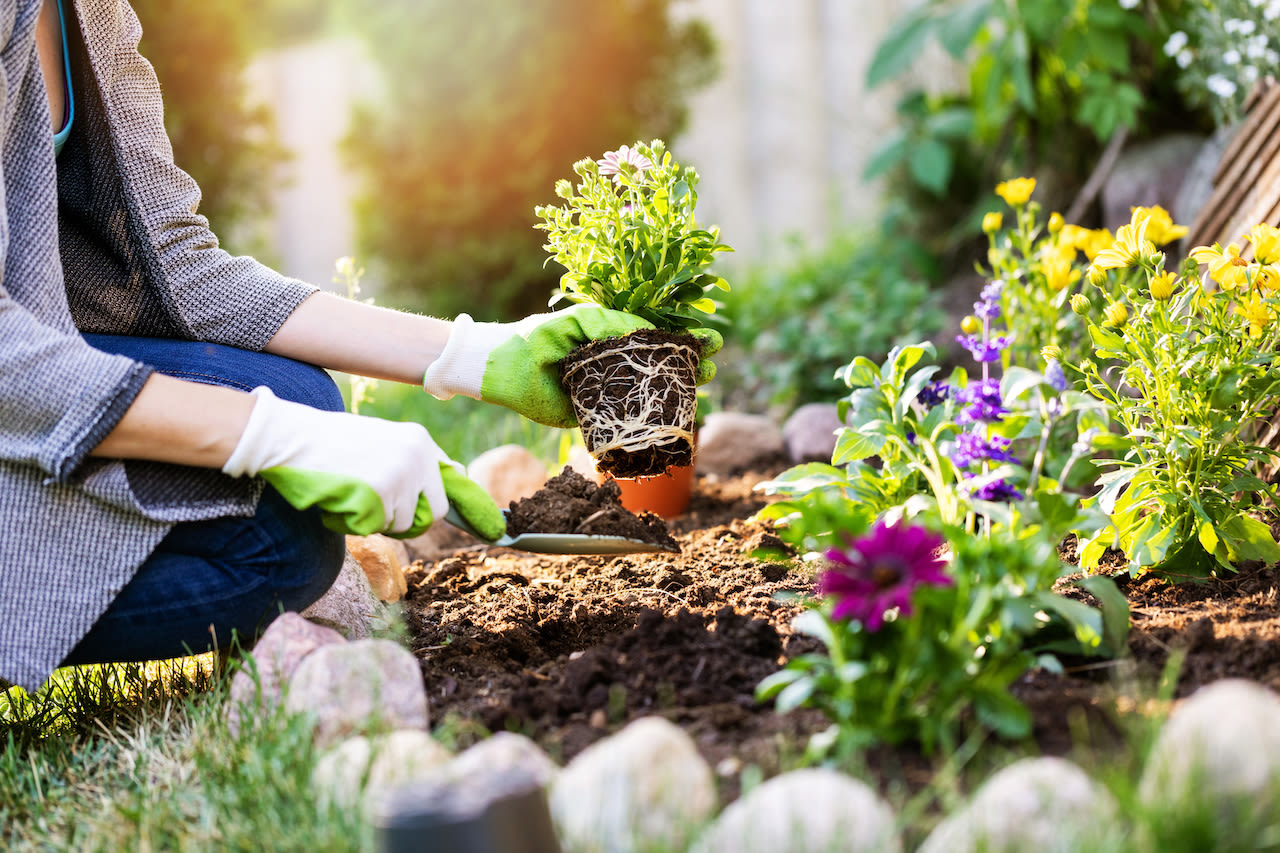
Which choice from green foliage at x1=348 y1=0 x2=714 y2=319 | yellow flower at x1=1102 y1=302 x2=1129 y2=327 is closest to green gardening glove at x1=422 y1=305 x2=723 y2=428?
yellow flower at x1=1102 y1=302 x2=1129 y2=327

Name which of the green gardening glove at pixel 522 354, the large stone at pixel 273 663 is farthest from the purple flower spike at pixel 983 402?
the large stone at pixel 273 663

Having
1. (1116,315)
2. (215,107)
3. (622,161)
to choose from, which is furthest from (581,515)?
(215,107)

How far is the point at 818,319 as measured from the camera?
13.0ft

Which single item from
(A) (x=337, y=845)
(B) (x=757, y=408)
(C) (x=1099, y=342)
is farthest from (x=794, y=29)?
(A) (x=337, y=845)

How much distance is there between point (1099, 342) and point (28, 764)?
162cm

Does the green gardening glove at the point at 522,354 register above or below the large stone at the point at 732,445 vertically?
above

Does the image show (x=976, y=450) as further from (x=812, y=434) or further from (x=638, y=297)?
(x=812, y=434)

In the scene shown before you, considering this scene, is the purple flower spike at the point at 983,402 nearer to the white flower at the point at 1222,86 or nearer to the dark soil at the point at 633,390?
the dark soil at the point at 633,390

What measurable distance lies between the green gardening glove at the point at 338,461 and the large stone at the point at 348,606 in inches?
16.0

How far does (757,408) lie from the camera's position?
3.77 metres

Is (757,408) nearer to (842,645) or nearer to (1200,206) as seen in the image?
(1200,206)

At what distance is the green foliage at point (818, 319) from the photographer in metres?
3.36

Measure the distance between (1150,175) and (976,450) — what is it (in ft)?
8.32

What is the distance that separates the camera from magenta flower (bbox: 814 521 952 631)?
1.03 m
